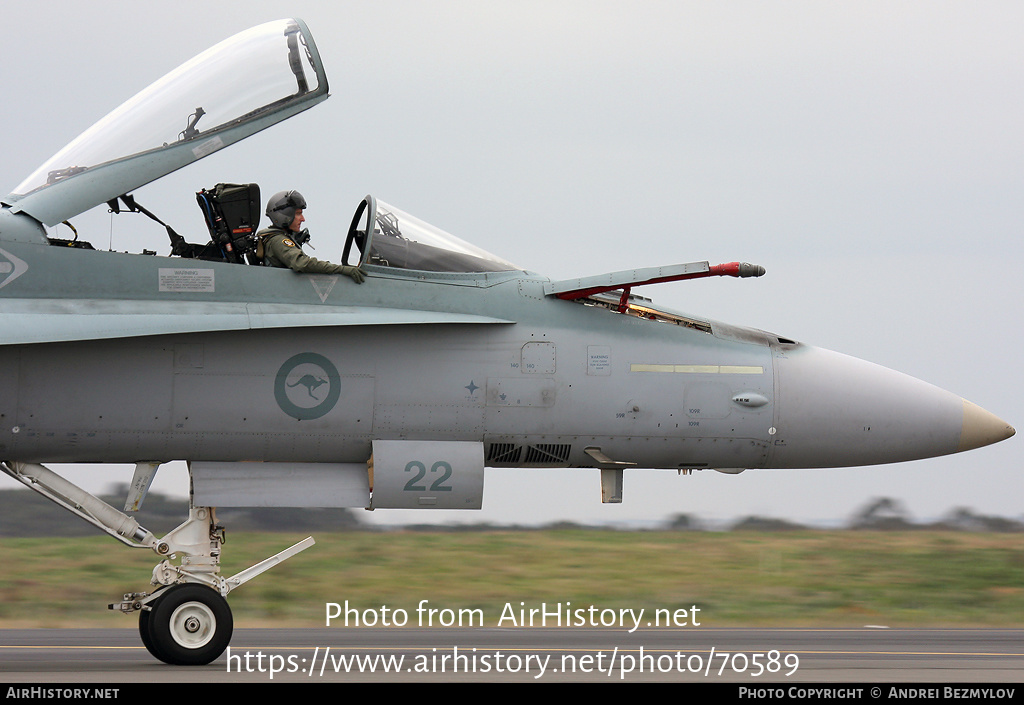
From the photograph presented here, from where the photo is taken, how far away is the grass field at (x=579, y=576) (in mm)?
14836

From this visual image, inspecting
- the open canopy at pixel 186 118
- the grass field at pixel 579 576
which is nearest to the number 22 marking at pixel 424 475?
the open canopy at pixel 186 118

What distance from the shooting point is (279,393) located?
9.04 metres

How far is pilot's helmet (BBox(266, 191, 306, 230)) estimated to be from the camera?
31.3ft

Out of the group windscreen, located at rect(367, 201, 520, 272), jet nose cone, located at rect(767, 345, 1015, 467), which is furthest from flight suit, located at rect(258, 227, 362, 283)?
jet nose cone, located at rect(767, 345, 1015, 467)

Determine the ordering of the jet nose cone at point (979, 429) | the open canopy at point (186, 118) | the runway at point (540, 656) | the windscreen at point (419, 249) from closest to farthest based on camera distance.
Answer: the open canopy at point (186, 118)
the runway at point (540, 656)
the windscreen at point (419, 249)
the jet nose cone at point (979, 429)

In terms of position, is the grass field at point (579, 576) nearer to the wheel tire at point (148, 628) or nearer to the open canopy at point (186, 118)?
the wheel tire at point (148, 628)

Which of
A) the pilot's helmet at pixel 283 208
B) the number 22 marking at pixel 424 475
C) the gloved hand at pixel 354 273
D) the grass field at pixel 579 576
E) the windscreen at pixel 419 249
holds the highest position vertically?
the pilot's helmet at pixel 283 208

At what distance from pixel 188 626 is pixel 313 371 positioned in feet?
7.47

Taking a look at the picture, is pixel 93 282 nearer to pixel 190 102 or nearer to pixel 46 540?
pixel 190 102

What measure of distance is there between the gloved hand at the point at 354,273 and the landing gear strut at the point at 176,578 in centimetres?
219

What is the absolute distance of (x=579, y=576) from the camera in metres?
15.9

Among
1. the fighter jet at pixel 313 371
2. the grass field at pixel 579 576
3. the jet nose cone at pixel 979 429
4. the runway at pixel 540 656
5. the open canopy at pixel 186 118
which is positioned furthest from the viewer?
the grass field at pixel 579 576

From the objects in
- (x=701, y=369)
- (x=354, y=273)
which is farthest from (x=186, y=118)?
(x=701, y=369)
